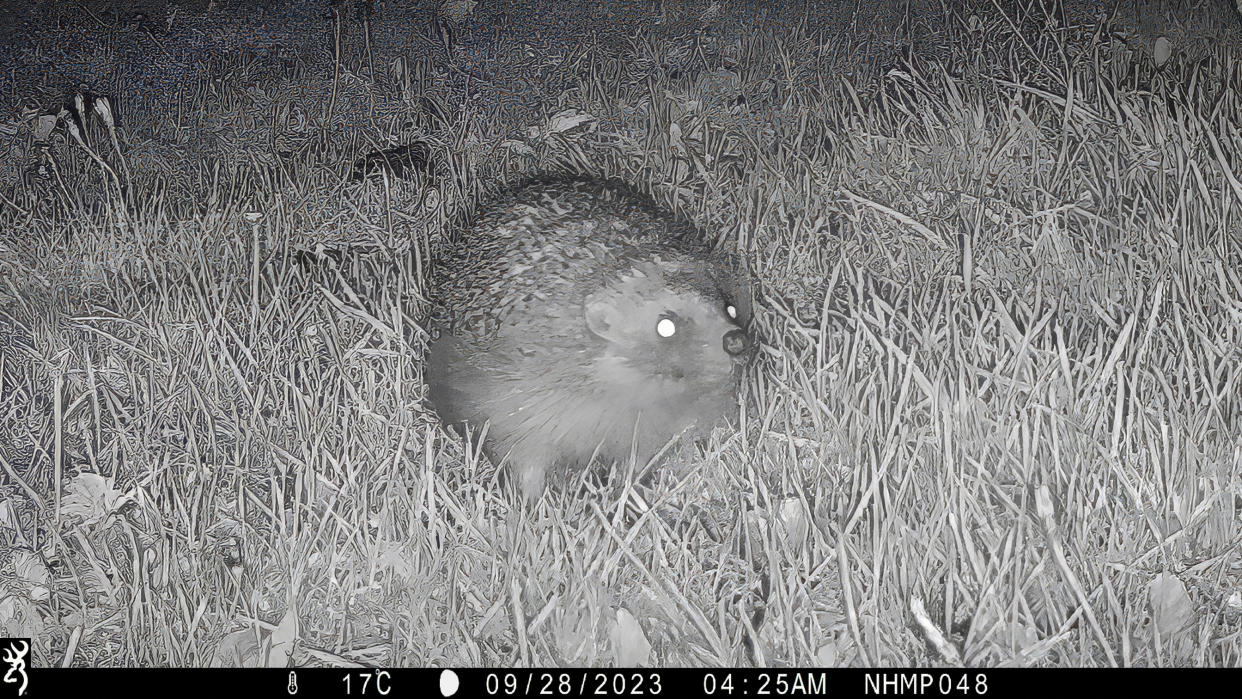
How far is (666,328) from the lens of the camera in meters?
0.88

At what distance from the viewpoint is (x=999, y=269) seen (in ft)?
2.87

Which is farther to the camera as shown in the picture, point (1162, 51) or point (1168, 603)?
point (1162, 51)

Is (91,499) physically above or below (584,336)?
below

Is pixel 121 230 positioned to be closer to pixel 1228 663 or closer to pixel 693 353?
pixel 693 353

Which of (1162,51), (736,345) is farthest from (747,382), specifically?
(1162,51)

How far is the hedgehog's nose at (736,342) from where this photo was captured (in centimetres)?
87

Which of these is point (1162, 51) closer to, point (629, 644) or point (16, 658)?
point (629, 644)

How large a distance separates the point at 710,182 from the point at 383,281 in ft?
1.36

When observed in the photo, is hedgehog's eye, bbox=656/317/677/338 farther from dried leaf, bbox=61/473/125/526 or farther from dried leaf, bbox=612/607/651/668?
dried leaf, bbox=61/473/125/526

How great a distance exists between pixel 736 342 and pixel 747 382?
1.9 inches

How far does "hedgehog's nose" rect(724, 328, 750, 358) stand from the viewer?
87 cm

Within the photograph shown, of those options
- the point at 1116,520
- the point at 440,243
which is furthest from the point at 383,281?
the point at 1116,520

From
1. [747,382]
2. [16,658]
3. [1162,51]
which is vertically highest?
[1162,51]
